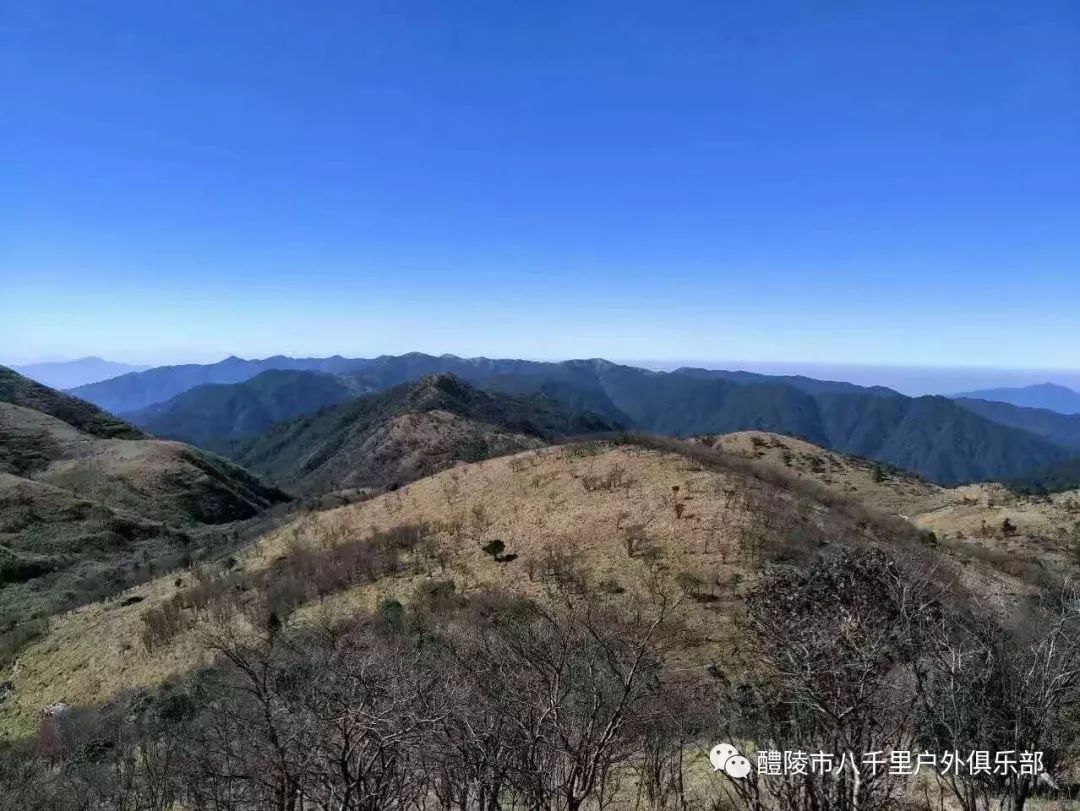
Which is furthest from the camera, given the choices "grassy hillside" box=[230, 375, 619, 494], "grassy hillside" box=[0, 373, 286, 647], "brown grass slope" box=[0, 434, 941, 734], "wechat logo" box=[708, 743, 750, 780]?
"grassy hillside" box=[230, 375, 619, 494]

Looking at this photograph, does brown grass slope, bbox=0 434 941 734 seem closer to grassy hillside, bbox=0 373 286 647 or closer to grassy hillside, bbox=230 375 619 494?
grassy hillside, bbox=0 373 286 647

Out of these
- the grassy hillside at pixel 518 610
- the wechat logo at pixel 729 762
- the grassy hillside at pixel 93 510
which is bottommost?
the grassy hillside at pixel 93 510

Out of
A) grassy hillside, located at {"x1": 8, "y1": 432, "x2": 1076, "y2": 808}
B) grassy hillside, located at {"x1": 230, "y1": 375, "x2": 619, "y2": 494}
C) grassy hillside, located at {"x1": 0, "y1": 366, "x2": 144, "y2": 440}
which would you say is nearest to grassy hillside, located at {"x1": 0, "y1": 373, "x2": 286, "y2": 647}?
grassy hillside, located at {"x1": 0, "y1": 366, "x2": 144, "y2": 440}

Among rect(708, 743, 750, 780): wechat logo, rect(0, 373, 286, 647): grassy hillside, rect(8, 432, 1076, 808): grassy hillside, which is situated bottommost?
rect(0, 373, 286, 647): grassy hillside

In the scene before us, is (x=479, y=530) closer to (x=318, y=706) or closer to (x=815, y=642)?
(x=318, y=706)

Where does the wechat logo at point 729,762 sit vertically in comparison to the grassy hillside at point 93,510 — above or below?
above

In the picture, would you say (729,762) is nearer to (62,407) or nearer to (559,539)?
(559,539)

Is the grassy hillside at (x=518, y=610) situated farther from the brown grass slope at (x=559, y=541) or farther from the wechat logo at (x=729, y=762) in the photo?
the wechat logo at (x=729, y=762)

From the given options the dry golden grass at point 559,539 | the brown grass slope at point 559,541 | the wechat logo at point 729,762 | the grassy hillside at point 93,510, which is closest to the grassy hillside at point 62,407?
the grassy hillside at point 93,510
